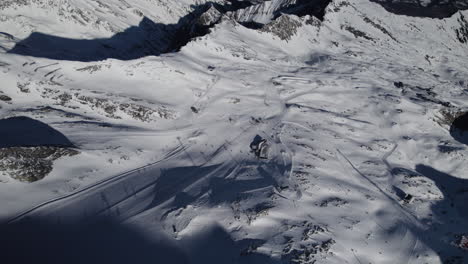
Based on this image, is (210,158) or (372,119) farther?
(372,119)

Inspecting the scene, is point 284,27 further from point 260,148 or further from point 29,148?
point 29,148

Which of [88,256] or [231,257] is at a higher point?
[231,257]

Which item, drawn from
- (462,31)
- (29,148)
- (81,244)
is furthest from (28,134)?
(462,31)

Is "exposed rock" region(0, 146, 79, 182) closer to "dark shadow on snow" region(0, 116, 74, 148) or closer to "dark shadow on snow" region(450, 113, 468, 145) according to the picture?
"dark shadow on snow" region(0, 116, 74, 148)

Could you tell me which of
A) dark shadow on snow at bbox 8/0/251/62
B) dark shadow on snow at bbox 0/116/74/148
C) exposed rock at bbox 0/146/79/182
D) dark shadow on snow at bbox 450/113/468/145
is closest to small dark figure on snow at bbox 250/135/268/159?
dark shadow on snow at bbox 0/116/74/148

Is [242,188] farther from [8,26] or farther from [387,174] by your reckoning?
[8,26]

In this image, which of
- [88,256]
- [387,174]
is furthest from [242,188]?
[387,174]
